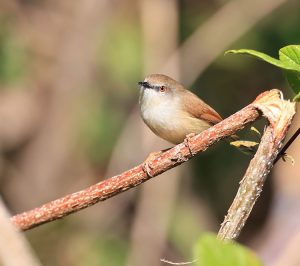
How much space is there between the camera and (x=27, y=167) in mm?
6324

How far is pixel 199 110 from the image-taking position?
405cm

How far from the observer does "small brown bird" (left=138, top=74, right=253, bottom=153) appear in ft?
12.4

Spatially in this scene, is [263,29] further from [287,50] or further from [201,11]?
[287,50]

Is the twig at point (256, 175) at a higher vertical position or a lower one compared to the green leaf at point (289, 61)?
lower

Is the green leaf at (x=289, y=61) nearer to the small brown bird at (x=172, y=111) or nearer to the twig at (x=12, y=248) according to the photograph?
the twig at (x=12, y=248)

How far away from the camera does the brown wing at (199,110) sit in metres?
3.91

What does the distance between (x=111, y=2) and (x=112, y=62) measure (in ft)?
1.80

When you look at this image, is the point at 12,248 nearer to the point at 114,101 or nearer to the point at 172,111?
the point at 172,111

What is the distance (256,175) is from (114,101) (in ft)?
17.0

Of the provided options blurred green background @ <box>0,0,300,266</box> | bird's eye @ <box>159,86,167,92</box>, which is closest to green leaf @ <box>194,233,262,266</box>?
bird's eye @ <box>159,86,167,92</box>

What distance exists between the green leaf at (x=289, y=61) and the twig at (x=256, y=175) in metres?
0.09

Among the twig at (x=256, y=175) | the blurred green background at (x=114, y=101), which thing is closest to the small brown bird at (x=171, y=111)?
the blurred green background at (x=114, y=101)

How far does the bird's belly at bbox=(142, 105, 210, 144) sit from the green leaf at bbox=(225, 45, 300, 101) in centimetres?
240

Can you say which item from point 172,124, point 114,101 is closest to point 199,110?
point 172,124
